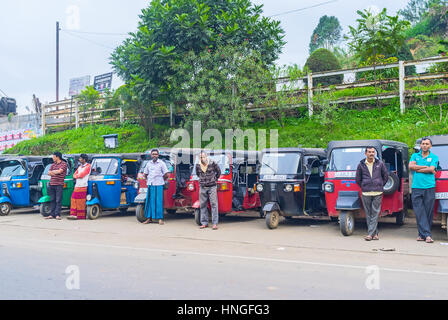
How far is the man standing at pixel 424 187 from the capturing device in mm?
9367

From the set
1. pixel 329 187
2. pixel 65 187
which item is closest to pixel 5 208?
pixel 65 187

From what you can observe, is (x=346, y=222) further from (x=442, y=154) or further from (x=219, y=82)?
(x=219, y=82)

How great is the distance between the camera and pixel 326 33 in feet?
181

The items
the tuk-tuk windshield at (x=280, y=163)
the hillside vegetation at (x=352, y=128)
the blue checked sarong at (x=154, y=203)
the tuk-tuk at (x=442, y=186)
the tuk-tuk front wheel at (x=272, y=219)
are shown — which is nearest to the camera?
the tuk-tuk at (x=442, y=186)

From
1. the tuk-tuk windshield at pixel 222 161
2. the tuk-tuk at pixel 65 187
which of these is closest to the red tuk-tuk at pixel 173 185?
the tuk-tuk windshield at pixel 222 161

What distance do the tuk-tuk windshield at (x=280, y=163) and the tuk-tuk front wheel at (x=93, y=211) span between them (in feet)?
19.1

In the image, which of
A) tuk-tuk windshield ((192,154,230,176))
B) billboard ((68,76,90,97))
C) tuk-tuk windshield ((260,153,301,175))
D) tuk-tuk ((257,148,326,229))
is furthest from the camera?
billboard ((68,76,90,97))

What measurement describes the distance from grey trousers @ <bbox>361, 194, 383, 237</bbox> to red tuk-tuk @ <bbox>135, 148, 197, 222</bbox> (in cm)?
561

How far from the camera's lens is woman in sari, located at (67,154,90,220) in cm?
1434

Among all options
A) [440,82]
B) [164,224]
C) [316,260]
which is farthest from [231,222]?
[440,82]

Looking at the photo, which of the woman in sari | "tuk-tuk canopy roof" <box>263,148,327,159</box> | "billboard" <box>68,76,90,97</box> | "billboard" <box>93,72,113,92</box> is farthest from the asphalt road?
"billboard" <box>68,76,90,97</box>

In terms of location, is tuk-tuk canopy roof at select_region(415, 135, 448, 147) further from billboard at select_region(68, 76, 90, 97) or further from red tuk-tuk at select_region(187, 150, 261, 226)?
billboard at select_region(68, 76, 90, 97)

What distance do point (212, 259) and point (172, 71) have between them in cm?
1327

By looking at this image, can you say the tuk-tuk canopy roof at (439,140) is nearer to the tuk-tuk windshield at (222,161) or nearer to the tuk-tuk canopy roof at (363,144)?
the tuk-tuk canopy roof at (363,144)
